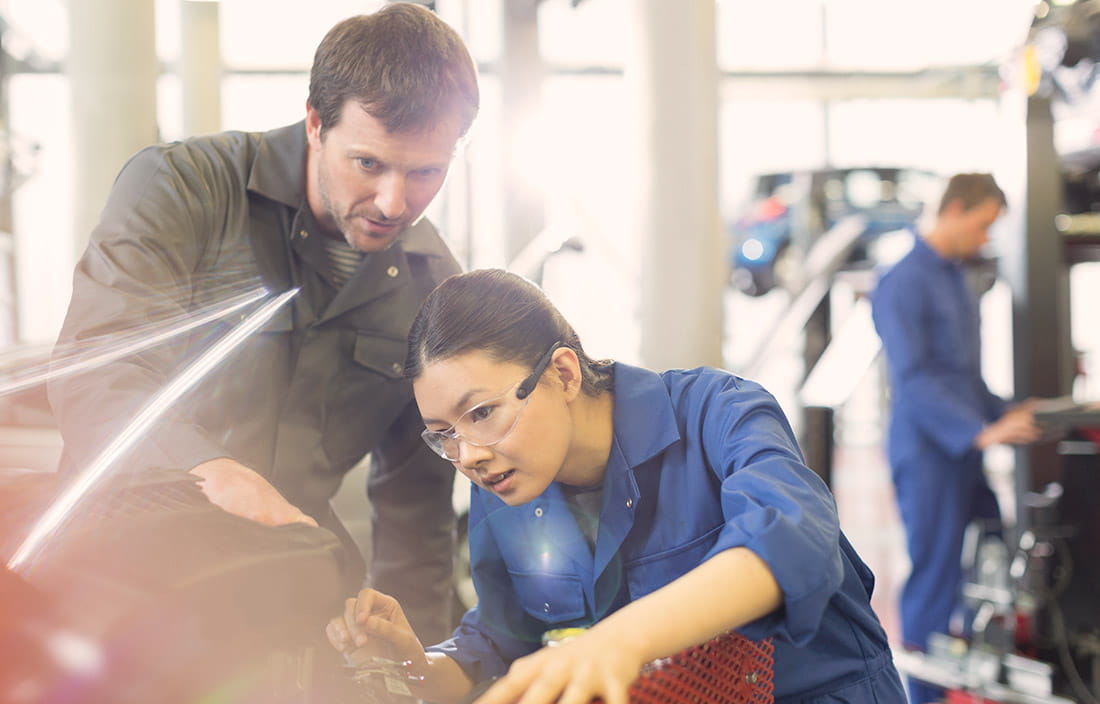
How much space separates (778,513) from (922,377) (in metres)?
1.93

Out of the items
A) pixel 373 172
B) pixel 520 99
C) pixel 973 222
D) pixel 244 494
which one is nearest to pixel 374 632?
pixel 244 494

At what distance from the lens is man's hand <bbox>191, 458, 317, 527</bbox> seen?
Answer: 1.90 feet

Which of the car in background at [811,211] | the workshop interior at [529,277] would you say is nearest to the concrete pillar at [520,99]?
the workshop interior at [529,277]

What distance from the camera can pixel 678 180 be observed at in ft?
4.36

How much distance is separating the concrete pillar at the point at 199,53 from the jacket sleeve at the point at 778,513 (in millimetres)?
479

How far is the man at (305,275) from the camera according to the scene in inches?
26.4

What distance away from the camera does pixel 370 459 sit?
0.98m

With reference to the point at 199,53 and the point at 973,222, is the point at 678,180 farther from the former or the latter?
the point at 973,222

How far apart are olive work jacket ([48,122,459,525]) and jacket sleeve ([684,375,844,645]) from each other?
31cm

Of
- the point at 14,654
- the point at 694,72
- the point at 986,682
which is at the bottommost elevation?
the point at 986,682

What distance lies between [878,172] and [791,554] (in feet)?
18.3

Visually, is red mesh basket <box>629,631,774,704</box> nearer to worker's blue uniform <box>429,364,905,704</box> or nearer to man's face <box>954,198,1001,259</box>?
worker's blue uniform <box>429,364,905,704</box>

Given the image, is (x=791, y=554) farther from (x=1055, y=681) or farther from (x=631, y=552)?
(x=1055, y=681)

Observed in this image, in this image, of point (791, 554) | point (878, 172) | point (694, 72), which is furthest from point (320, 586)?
point (878, 172)
